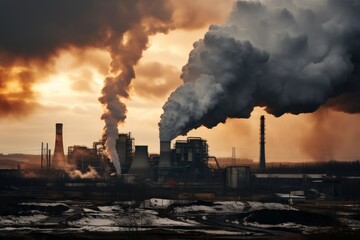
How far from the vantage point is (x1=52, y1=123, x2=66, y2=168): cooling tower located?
178 meters

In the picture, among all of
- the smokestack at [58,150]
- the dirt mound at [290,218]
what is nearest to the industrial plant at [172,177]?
the smokestack at [58,150]

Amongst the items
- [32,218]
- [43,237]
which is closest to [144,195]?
[32,218]

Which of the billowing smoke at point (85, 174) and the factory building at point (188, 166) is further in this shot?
the billowing smoke at point (85, 174)

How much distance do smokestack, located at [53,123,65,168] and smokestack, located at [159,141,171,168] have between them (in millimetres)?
42402

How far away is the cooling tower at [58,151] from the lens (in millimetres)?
178500

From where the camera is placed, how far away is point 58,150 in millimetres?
A: 179375

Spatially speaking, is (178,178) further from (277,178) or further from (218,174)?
(277,178)

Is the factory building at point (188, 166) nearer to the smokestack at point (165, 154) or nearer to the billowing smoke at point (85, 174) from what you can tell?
the smokestack at point (165, 154)

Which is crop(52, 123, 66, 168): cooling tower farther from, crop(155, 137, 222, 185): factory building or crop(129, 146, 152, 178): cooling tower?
crop(155, 137, 222, 185): factory building

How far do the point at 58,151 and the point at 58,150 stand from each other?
0.29m

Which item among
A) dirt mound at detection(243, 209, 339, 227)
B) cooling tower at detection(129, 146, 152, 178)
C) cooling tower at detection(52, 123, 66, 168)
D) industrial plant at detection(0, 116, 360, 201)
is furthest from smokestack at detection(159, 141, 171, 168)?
dirt mound at detection(243, 209, 339, 227)

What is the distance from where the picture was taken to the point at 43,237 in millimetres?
64250

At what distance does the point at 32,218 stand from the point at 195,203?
26.4 metres

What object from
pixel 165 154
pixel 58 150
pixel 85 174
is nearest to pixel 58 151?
pixel 58 150
